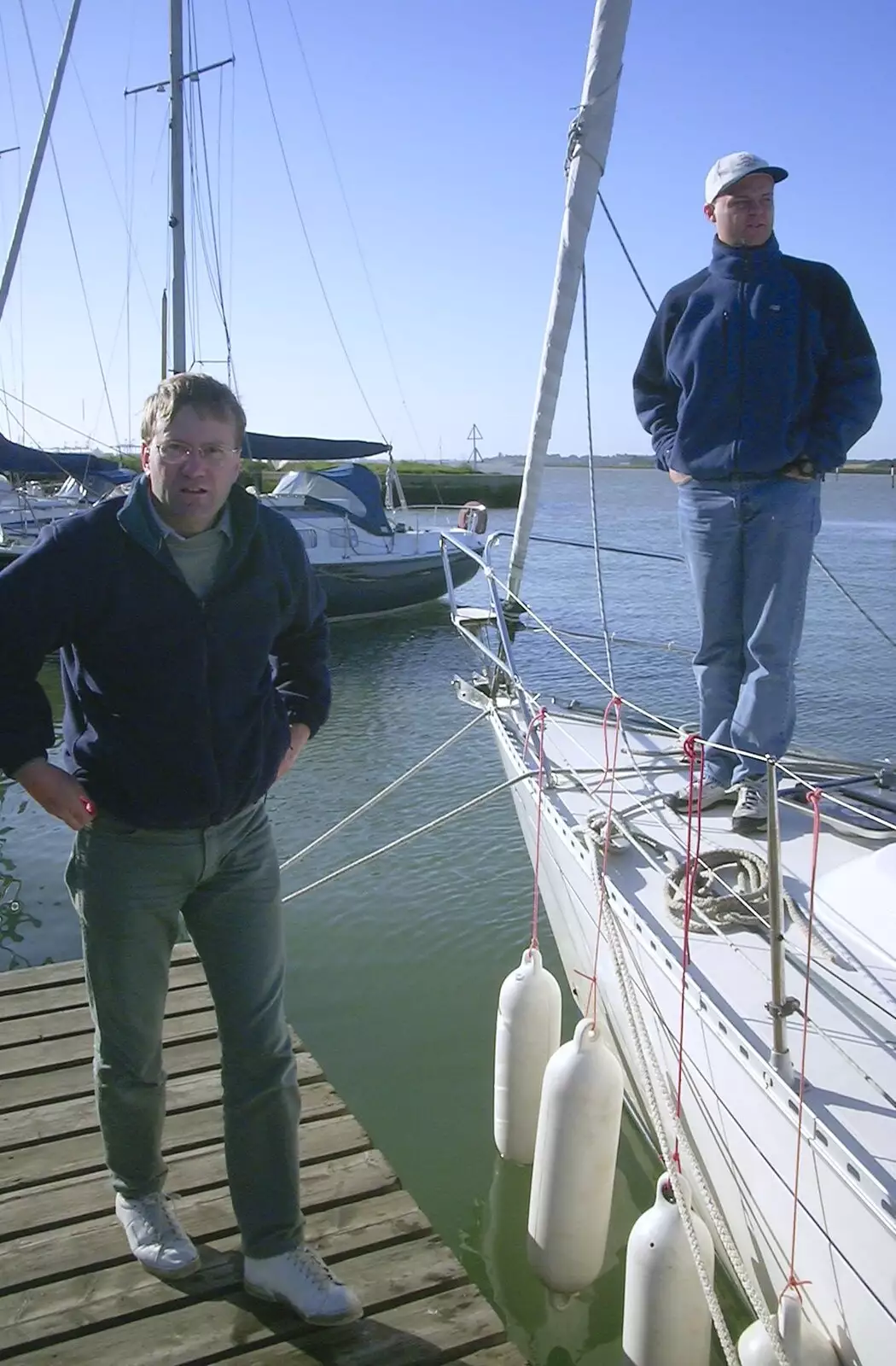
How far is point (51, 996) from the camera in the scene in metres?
4.32

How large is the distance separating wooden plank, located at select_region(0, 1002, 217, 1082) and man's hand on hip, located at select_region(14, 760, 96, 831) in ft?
5.61

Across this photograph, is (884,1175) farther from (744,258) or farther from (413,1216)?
(744,258)

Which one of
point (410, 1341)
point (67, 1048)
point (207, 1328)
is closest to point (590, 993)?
point (410, 1341)

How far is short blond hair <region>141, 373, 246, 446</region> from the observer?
227cm

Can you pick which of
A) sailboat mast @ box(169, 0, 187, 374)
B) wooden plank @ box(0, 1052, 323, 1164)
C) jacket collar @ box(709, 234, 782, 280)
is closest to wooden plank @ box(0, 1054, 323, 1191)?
wooden plank @ box(0, 1052, 323, 1164)

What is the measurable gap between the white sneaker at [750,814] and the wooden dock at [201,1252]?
1.64 meters

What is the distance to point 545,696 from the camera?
620 centimetres

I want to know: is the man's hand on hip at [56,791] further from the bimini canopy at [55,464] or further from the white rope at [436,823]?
the bimini canopy at [55,464]

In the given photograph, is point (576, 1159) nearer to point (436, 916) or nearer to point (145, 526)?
point (145, 526)

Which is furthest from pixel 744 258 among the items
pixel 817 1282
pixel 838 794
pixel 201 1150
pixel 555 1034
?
pixel 201 1150

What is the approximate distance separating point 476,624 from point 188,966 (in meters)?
2.86

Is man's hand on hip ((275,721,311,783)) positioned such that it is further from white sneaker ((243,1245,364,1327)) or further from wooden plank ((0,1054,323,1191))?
wooden plank ((0,1054,323,1191))

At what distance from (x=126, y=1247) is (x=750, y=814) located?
2361mm

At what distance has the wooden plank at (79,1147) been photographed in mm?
3186
